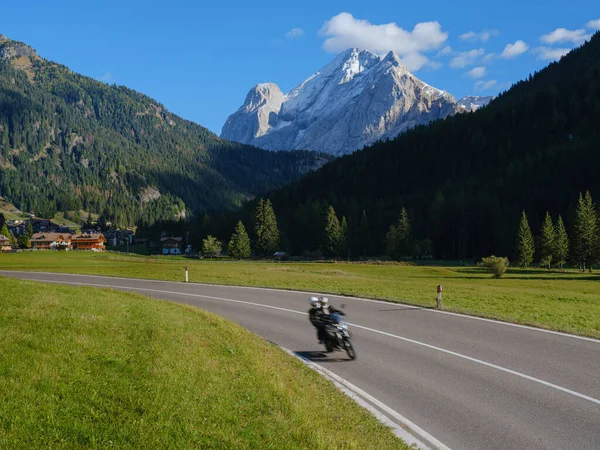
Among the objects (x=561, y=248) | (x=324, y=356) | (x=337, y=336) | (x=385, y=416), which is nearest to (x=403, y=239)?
(x=561, y=248)

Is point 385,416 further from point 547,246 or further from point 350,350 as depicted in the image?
point 547,246

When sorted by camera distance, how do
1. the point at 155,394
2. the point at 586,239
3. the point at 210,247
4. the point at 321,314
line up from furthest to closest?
the point at 210,247 → the point at 586,239 → the point at 321,314 → the point at 155,394

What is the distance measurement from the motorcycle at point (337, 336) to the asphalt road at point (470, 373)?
35 centimetres

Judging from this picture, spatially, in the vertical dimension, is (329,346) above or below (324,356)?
above

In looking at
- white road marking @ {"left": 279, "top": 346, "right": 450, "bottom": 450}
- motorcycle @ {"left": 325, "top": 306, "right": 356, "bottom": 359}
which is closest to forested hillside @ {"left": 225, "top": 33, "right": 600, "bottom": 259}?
motorcycle @ {"left": 325, "top": 306, "right": 356, "bottom": 359}

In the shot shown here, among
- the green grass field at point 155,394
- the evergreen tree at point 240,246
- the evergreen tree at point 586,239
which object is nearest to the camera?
the green grass field at point 155,394

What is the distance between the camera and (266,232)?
12569 centimetres

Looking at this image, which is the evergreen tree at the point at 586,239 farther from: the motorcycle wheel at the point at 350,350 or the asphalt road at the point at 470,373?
the motorcycle wheel at the point at 350,350

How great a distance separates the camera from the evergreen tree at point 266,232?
410 feet

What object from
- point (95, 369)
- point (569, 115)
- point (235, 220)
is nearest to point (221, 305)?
point (95, 369)

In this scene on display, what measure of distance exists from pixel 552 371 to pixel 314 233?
122 metres

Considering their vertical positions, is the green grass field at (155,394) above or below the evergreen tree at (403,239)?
below

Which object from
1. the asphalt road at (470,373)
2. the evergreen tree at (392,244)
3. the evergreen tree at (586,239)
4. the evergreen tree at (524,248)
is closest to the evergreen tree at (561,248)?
the evergreen tree at (586,239)

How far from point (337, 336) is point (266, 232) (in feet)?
368
